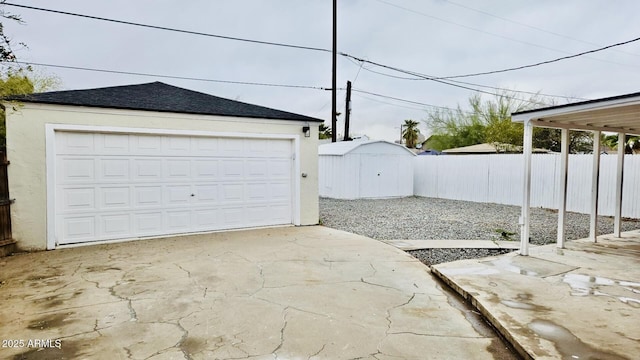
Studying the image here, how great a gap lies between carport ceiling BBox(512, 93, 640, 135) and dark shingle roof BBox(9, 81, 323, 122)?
15.1ft

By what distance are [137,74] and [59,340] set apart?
564 inches

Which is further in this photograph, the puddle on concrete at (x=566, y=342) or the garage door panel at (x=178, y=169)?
the garage door panel at (x=178, y=169)

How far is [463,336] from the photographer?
119 inches

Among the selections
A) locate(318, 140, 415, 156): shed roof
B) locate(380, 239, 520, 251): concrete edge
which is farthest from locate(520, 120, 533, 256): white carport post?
locate(318, 140, 415, 156): shed roof

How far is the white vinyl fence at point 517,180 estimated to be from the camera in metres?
10.0

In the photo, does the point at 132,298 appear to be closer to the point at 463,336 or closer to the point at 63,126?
the point at 463,336

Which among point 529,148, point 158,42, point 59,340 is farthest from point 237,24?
point 59,340

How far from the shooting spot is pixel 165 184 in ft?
23.1

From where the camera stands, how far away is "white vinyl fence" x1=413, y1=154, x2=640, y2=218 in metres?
10.0

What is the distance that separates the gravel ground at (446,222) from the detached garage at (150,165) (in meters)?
1.82

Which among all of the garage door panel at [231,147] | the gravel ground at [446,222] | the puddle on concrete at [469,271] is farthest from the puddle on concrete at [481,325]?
the garage door panel at [231,147]

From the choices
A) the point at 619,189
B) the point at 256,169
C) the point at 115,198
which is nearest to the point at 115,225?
the point at 115,198

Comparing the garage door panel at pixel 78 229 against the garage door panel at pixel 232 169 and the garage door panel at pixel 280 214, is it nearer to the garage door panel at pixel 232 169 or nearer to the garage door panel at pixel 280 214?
the garage door panel at pixel 232 169

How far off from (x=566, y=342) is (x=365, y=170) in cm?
1185
